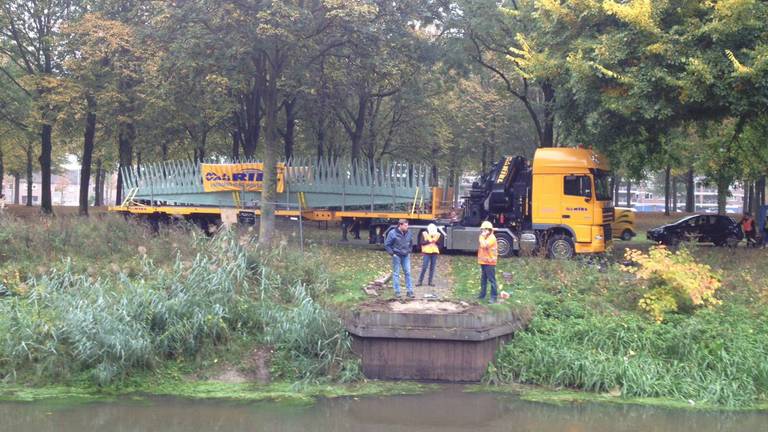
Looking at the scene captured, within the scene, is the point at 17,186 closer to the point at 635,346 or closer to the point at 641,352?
the point at 635,346

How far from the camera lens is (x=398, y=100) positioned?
33094mm

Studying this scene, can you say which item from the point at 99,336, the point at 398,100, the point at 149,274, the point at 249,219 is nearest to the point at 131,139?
the point at 249,219

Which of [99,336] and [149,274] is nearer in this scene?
[99,336]

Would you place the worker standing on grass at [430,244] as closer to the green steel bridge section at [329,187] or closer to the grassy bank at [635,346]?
the grassy bank at [635,346]

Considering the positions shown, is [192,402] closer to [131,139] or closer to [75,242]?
[75,242]

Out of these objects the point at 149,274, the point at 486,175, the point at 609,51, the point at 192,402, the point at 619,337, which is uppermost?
the point at 609,51

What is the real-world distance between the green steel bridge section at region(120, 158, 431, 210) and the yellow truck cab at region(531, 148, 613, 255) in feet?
13.2

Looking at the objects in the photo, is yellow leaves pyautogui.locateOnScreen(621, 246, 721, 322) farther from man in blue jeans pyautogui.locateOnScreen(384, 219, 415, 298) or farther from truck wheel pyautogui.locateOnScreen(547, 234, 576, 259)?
truck wheel pyautogui.locateOnScreen(547, 234, 576, 259)

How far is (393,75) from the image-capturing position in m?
21.2

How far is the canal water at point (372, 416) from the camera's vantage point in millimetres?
9070

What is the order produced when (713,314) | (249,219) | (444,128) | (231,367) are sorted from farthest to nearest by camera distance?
(444,128), (249,219), (713,314), (231,367)

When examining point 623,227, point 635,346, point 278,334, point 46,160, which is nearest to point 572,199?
point 635,346

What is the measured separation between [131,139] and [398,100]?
1255 cm

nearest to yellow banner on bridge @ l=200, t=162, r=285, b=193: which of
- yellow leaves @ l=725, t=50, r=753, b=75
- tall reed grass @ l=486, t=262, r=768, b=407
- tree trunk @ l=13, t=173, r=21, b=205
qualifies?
tall reed grass @ l=486, t=262, r=768, b=407
